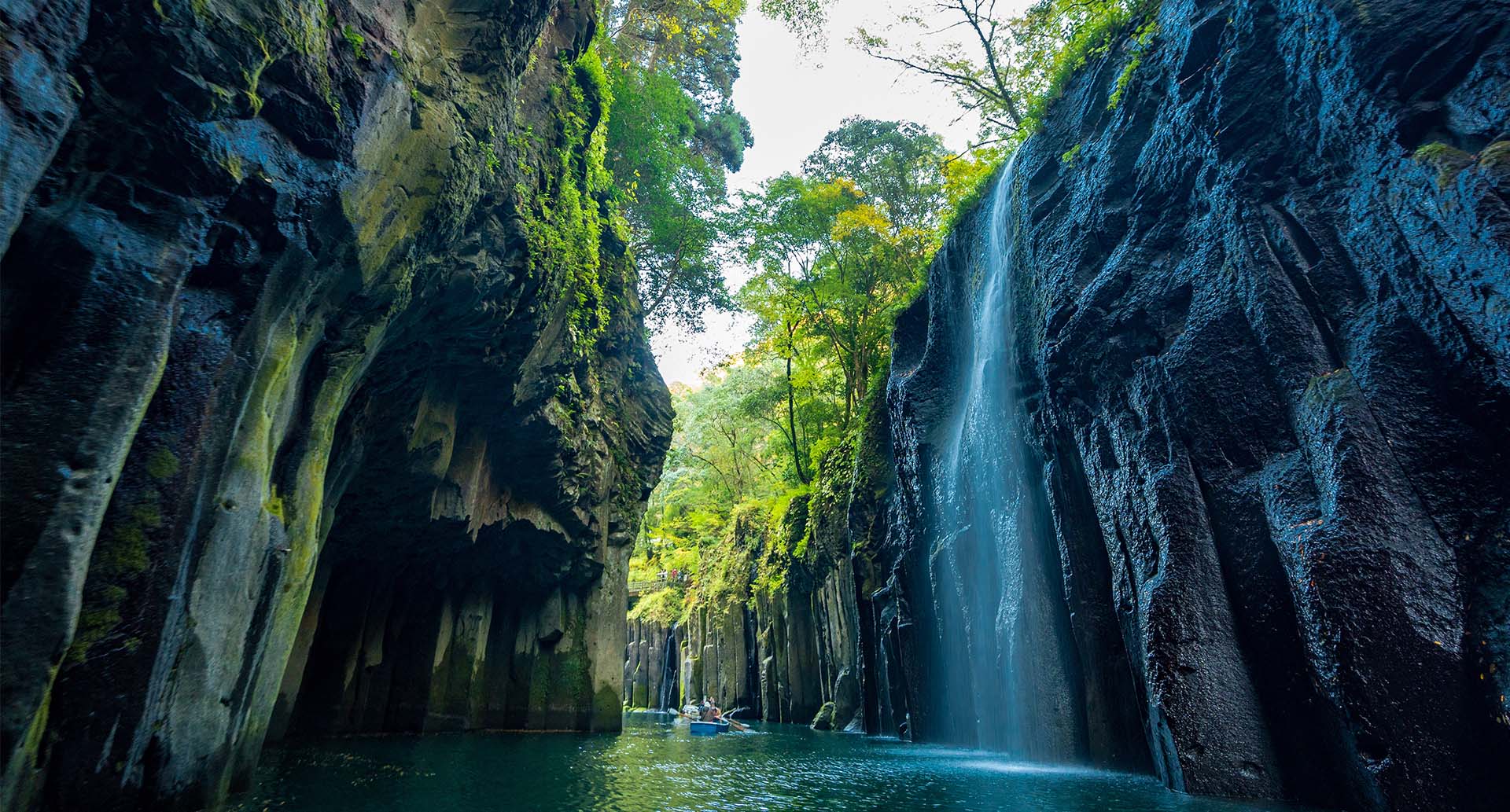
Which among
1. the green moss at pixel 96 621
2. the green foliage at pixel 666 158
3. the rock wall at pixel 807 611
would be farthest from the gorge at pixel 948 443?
the green foliage at pixel 666 158

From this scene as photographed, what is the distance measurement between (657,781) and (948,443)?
320 inches

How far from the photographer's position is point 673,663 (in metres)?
32.8

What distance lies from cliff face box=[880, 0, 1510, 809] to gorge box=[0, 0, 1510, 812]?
0.03m

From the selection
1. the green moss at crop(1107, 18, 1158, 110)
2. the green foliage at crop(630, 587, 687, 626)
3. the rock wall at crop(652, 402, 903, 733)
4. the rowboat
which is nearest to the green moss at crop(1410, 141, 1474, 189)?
the green moss at crop(1107, 18, 1158, 110)

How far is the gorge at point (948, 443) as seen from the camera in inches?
146

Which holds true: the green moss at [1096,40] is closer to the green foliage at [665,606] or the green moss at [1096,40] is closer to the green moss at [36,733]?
the green moss at [36,733]

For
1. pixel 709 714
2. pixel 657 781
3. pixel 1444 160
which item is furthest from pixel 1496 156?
pixel 709 714

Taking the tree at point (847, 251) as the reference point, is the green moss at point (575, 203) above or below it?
below

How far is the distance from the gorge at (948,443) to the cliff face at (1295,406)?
0.03 meters

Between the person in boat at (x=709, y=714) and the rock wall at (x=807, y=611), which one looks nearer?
the rock wall at (x=807, y=611)

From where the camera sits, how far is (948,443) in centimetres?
1300

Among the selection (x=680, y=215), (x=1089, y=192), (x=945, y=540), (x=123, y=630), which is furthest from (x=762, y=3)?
(x=123, y=630)

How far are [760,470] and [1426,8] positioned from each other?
28.1m

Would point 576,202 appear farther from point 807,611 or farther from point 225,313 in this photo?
point 807,611
